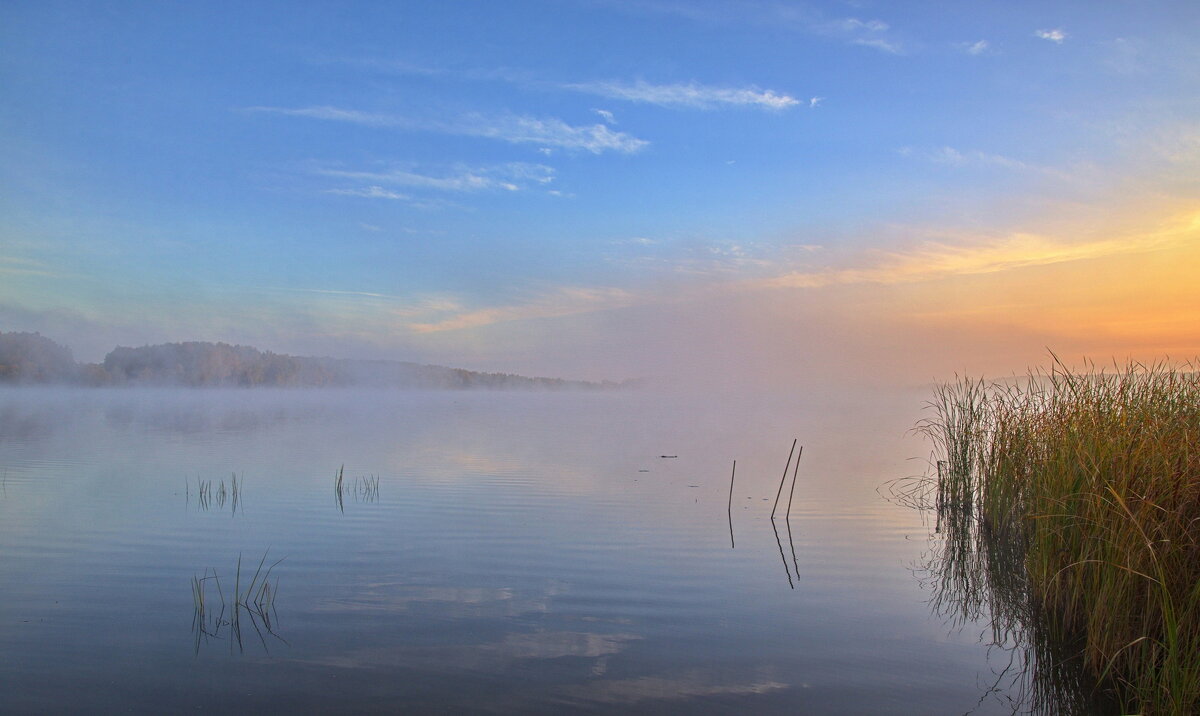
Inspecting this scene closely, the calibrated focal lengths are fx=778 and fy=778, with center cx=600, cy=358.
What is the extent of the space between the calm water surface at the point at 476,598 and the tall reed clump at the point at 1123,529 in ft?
2.99

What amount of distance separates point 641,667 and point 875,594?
12.5ft

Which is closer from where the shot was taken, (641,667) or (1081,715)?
(1081,715)

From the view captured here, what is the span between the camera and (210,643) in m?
6.77

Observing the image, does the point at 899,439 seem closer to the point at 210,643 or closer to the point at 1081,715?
the point at 1081,715

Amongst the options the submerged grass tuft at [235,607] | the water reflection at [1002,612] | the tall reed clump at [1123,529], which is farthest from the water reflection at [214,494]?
the tall reed clump at [1123,529]

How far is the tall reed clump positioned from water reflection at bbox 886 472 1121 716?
13 cm

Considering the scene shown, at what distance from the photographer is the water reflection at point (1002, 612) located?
241 inches

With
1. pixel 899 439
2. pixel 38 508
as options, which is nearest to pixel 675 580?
pixel 38 508

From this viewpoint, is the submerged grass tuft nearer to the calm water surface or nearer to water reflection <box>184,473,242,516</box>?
the calm water surface

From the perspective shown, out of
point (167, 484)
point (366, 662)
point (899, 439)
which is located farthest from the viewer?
point (899, 439)

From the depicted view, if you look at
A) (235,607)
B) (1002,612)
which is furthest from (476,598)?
(1002,612)

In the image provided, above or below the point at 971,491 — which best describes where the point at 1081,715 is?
below

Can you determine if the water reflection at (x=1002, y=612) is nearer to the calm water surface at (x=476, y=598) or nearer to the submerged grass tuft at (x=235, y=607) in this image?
the calm water surface at (x=476, y=598)

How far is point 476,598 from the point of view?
8289 millimetres
